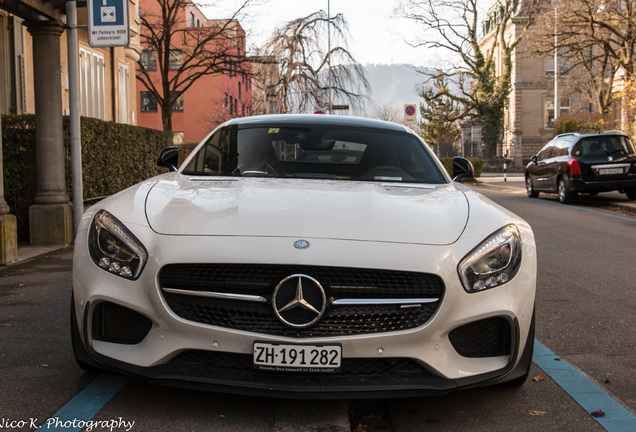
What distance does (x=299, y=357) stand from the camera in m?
2.95

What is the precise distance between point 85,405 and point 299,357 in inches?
43.2

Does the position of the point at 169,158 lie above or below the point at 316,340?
above

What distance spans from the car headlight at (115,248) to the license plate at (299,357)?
0.69 m

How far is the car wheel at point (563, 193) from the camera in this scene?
59.0 feet

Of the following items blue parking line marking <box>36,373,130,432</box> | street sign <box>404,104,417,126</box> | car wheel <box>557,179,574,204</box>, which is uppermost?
street sign <box>404,104,417,126</box>

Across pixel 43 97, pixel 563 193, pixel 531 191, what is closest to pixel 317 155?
pixel 43 97

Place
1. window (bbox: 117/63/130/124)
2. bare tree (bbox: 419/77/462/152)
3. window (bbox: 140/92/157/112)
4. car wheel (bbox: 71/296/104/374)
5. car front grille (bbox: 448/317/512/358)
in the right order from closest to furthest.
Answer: car front grille (bbox: 448/317/512/358)
car wheel (bbox: 71/296/104/374)
window (bbox: 117/63/130/124)
window (bbox: 140/92/157/112)
bare tree (bbox: 419/77/462/152)

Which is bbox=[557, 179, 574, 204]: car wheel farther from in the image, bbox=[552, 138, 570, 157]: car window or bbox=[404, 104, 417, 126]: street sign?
bbox=[404, 104, 417, 126]: street sign

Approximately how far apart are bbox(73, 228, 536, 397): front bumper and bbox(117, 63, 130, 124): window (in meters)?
17.5

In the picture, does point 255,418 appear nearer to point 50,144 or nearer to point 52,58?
point 50,144

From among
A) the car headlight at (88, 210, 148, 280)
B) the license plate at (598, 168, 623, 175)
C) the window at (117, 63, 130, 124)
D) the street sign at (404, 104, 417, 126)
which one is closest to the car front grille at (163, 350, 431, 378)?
the car headlight at (88, 210, 148, 280)

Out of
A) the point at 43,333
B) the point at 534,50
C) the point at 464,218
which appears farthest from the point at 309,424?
the point at 534,50

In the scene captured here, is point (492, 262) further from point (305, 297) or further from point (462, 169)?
point (462, 169)

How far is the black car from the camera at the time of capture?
55.5 ft
